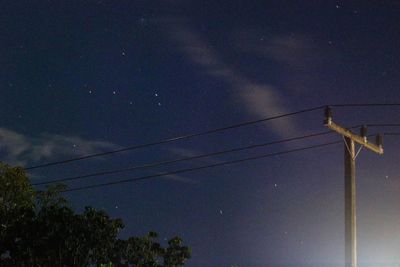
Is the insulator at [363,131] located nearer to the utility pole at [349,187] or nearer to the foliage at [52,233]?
the utility pole at [349,187]

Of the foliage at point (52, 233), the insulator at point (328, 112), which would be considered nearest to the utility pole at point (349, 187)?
the insulator at point (328, 112)

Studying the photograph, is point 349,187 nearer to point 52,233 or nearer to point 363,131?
point 363,131

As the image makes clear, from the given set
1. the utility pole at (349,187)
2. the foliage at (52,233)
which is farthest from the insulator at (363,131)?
the foliage at (52,233)

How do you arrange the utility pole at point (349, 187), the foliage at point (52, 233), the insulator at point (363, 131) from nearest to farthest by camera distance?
the utility pole at point (349, 187) < the insulator at point (363, 131) < the foliage at point (52, 233)

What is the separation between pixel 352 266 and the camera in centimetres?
2184

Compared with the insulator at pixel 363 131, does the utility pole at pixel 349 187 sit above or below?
below

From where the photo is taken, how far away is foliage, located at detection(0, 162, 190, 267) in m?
42.4

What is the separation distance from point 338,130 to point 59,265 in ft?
93.6

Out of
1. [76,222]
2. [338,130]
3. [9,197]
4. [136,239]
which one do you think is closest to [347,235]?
[338,130]

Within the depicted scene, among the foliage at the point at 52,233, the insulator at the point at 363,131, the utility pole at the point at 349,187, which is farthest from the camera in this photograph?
the foliage at the point at 52,233

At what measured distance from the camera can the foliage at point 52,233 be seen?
42.4 meters

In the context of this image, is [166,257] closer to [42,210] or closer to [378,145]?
[42,210]

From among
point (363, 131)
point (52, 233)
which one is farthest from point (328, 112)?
point (52, 233)

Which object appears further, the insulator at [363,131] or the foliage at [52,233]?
the foliage at [52,233]
